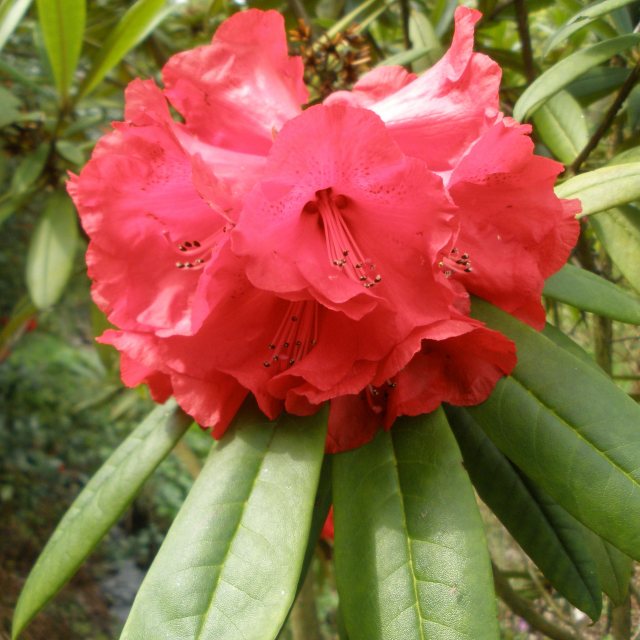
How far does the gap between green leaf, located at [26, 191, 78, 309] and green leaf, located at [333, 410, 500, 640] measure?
79 cm

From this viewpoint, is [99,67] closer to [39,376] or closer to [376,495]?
[376,495]

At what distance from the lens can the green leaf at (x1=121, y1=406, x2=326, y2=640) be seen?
1.62 feet

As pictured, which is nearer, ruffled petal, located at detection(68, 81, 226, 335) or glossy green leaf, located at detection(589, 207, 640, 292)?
ruffled petal, located at detection(68, 81, 226, 335)

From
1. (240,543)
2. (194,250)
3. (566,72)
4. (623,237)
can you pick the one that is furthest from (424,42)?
(240,543)

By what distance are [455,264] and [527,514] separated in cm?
31

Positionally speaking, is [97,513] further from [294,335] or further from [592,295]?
[592,295]

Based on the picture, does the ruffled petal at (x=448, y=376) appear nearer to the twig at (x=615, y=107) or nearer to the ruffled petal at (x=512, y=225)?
the ruffled petal at (x=512, y=225)

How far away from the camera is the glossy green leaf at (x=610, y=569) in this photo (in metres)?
0.81

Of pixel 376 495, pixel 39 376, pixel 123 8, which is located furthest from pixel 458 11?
pixel 39 376

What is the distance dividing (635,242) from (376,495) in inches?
16.3

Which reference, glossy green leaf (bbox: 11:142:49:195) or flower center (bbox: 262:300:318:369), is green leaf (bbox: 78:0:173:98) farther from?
flower center (bbox: 262:300:318:369)

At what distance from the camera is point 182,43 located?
1811 mm

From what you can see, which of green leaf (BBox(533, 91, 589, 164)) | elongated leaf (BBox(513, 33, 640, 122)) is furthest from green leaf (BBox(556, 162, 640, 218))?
green leaf (BBox(533, 91, 589, 164))

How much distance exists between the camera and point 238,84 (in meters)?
0.68
